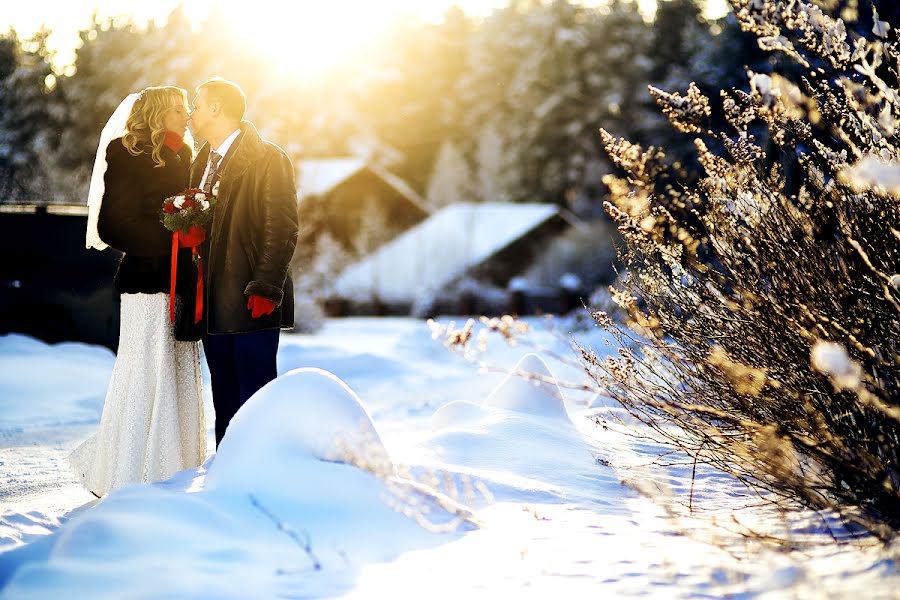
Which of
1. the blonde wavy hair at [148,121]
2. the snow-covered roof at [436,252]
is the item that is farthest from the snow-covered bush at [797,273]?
the snow-covered roof at [436,252]

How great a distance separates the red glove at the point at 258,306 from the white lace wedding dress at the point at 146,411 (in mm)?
494

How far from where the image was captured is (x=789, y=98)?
9.87 ft

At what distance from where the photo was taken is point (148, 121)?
A: 453cm

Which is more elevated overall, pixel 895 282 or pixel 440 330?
pixel 895 282

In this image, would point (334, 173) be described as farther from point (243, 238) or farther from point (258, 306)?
point (258, 306)

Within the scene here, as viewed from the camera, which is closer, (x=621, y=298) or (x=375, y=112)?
(x=621, y=298)

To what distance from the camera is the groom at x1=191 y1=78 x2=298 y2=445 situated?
4.38 m

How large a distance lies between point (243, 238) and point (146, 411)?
97 cm

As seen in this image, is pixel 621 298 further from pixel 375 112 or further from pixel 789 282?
pixel 375 112

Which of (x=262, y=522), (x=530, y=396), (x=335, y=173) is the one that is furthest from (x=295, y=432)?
(x=335, y=173)

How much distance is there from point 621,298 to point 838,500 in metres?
1.21

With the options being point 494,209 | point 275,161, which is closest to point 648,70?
point 494,209

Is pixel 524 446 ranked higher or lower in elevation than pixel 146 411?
lower

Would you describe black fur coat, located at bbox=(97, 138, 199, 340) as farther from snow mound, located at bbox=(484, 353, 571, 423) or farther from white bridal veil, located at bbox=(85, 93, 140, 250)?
snow mound, located at bbox=(484, 353, 571, 423)
